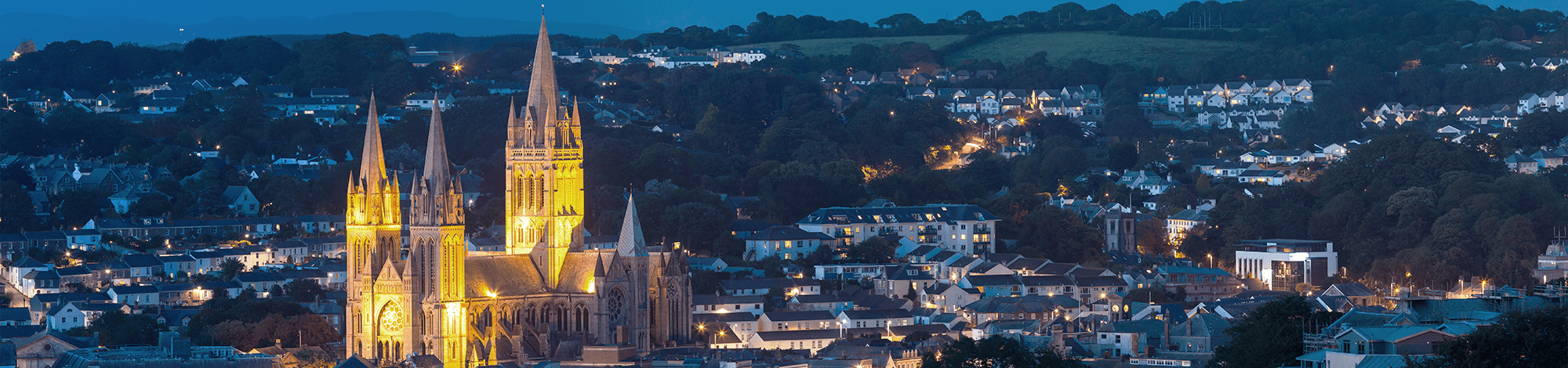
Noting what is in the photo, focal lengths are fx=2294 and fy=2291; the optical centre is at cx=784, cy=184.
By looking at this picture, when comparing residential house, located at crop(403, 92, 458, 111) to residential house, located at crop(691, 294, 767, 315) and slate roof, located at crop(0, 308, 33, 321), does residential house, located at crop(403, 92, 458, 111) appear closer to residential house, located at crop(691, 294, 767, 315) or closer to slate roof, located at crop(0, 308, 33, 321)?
slate roof, located at crop(0, 308, 33, 321)

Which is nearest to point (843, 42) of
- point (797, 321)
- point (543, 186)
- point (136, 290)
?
point (136, 290)

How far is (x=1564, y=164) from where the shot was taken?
109 m

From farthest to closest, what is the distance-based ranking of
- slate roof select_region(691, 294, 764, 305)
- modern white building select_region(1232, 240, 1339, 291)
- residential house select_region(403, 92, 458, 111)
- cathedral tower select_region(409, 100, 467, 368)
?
residential house select_region(403, 92, 458, 111) < modern white building select_region(1232, 240, 1339, 291) < slate roof select_region(691, 294, 764, 305) < cathedral tower select_region(409, 100, 467, 368)

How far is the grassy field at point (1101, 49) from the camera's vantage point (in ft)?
593

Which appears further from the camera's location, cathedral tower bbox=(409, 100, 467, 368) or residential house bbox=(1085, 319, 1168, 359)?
residential house bbox=(1085, 319, 1168, 359)

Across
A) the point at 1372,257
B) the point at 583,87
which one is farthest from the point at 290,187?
the point at 1372,257

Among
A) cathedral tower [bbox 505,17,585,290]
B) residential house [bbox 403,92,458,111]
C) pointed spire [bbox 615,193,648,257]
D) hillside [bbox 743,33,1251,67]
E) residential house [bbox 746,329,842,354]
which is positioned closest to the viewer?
pointed spire [bbox 615,193,648,257]

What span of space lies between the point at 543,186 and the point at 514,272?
3.16 metres

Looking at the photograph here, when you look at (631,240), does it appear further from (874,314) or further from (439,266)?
(874,314)

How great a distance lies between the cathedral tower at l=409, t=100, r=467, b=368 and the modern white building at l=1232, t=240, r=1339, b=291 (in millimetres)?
41577

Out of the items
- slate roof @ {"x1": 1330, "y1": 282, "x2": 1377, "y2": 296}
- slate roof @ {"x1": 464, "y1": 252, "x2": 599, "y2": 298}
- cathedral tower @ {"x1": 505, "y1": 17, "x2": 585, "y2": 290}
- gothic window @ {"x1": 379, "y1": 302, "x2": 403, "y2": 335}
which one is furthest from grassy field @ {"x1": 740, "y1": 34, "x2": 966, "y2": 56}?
gothic window @ {"x1": 379, "y1": 302, "x2": 403, "y2": 335}

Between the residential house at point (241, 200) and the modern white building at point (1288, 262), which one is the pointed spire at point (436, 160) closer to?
the modern white building at point (1288, 262)

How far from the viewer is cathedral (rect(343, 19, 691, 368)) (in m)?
61.8

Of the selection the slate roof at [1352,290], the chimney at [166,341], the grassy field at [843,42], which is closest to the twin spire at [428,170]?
the chimney at [166,341]
